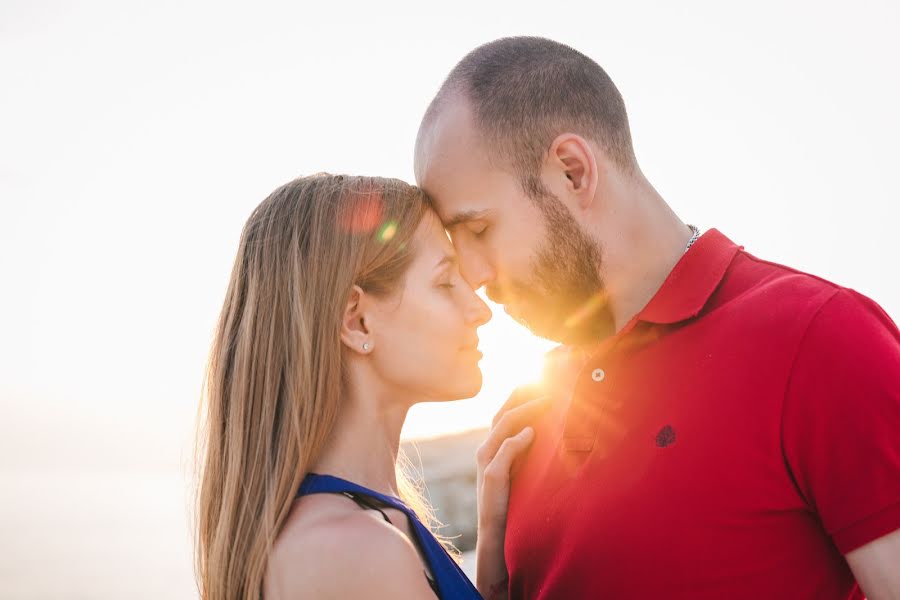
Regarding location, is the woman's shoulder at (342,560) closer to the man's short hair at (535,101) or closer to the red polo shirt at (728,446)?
the red polo shirt at (728,446)

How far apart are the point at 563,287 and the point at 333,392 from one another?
0.81 metres

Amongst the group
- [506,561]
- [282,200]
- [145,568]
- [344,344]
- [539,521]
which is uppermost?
[282,200]

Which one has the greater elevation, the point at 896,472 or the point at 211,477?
the point at 896,472

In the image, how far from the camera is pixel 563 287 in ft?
8.79

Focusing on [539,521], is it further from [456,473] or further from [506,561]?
[456,473]

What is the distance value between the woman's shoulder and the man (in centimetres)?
48

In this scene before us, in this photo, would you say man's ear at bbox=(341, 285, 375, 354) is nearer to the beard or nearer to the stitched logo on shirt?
the beard

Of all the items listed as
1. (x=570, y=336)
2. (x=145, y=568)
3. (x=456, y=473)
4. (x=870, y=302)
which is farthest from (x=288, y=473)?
(x=145, y=568)

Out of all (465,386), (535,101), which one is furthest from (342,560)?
(535,101)

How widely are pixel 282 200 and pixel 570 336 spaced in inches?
39.9

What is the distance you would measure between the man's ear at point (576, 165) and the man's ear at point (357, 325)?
715mm

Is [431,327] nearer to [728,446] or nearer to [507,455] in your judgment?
[507,455]

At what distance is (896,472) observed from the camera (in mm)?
1759

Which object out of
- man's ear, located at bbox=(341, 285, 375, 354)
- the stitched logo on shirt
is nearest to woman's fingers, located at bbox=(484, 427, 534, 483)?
man's ear, located at bbox=(341, 285, 375, 354)
